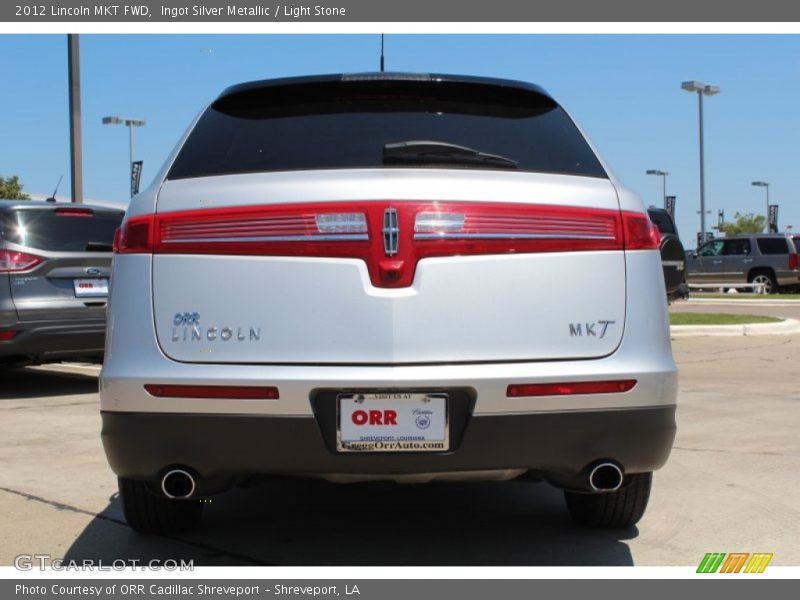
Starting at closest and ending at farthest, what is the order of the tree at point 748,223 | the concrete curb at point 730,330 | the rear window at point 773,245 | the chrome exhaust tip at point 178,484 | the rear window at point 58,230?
the chrome exhaust tip at point 178,484 < the rear window at point 58,230 < the concrete curb at point 730,330 < the rear window at point 773,245 < the tree at point 748,223

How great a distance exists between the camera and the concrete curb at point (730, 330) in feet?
49.9

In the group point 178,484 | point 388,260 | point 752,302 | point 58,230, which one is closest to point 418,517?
point 178,484

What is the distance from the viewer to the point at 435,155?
356cm

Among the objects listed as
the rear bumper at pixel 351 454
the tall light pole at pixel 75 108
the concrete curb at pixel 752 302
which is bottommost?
the concrete curb at pixel 752 302

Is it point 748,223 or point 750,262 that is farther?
point 748,223

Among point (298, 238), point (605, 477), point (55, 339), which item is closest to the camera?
point (298, 238)

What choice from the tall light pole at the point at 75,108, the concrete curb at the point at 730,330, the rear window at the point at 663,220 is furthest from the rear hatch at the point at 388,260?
the tall light pole at the point at 75,108

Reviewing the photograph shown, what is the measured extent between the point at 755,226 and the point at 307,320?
113 m

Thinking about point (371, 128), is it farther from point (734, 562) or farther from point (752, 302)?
point (752, 302)

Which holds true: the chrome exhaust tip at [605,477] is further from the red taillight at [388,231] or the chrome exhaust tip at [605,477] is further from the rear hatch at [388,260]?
the red taillight at [388,231]

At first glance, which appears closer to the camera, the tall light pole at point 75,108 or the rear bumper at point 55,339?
the rear bumper at point 55,339

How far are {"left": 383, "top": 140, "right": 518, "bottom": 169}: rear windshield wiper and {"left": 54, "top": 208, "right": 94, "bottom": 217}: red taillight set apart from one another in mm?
6029

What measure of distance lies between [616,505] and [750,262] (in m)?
29.0
